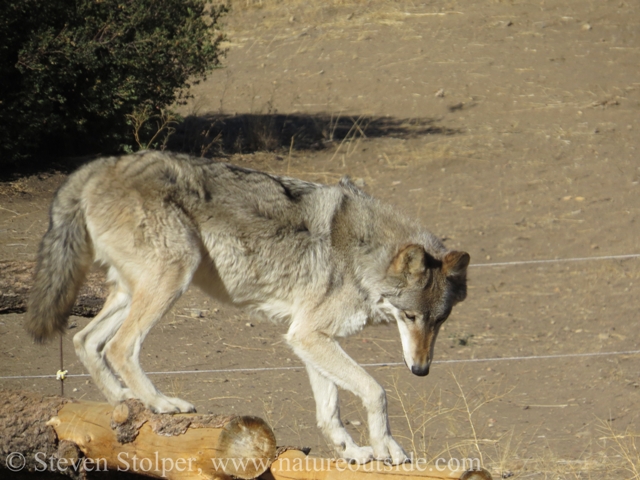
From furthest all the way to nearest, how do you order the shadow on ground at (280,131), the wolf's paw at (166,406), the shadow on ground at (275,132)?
the shadow on ground at (280,131)
the shadow on ground at (275,132)
the wolf's paw at (166,406)

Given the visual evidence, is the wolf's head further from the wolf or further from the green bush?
the green bush

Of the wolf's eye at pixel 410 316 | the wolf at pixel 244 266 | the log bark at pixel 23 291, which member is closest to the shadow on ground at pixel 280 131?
the log bark at pixel 23 291

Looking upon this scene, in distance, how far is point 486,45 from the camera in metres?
19.2

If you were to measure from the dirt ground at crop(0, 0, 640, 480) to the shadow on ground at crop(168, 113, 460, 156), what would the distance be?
0.31ft

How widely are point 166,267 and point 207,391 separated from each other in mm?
3180

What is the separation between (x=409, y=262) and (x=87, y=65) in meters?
7.54

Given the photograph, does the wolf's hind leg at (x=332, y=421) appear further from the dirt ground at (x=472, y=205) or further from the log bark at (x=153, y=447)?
the dirt ground at (x=472, y=205)

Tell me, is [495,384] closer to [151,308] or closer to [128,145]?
[151,308]

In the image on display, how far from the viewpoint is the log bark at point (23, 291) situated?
20.6 ft

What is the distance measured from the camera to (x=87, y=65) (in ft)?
36.9

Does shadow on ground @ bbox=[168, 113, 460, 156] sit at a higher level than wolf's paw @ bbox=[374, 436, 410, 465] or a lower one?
lower

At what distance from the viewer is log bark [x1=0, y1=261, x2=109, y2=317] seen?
6.28 m

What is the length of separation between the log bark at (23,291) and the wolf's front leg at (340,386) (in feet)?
6.42

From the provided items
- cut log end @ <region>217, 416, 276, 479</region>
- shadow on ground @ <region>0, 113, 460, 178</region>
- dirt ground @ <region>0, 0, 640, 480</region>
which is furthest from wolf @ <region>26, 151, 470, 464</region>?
shadow on ground @ <region>0, 113, 460, 178</region>
